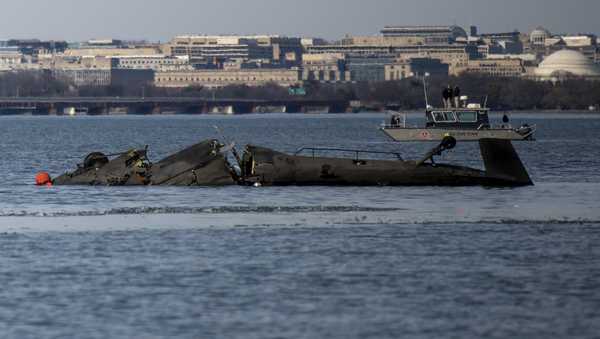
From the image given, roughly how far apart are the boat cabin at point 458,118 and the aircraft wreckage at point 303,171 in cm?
6092

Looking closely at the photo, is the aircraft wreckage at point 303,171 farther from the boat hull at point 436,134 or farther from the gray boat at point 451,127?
the gray boat at point 451,127

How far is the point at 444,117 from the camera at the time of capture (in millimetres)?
120000

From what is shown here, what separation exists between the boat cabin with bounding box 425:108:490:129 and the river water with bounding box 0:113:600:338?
62.7 meters

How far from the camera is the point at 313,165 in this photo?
57.9 m

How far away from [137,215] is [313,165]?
11.8 meters

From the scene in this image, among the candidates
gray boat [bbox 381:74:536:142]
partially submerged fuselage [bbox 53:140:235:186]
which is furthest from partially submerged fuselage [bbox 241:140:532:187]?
gray boat [bbox 381:74:536:142]

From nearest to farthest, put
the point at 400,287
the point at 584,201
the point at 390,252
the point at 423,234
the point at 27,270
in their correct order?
the point at 400,287 → the point at 27,270 → the point at 390,252 → the point at 423,234 → the point at 584,201

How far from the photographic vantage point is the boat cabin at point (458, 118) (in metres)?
119

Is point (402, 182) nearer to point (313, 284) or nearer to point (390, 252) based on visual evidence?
point (390, 252)

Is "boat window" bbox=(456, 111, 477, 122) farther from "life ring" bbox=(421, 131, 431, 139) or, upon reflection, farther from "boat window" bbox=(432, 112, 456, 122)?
"life ring" bbox=(421, 131, 431, 139)

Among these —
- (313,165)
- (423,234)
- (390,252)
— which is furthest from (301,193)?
(390,252)

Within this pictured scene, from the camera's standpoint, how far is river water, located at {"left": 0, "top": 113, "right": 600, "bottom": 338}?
97.0 ft

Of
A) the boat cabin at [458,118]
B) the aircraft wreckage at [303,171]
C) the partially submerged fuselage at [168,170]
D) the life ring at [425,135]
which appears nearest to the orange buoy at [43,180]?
the partially submerged fuselage at [168,170]

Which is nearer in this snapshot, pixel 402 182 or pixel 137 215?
pixel 137 215
